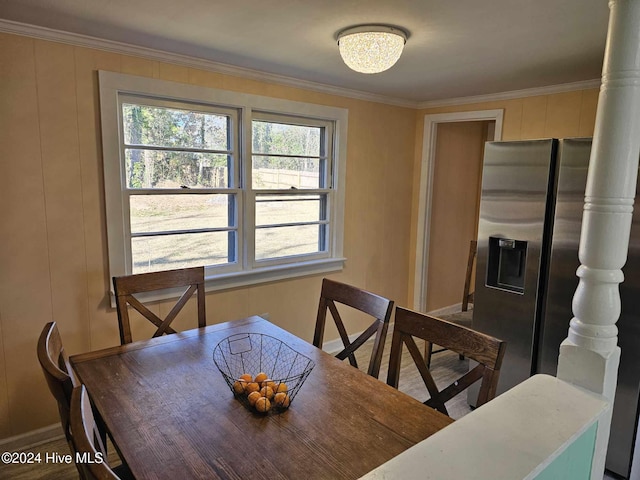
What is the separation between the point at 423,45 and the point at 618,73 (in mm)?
1370

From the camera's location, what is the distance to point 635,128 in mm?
1079

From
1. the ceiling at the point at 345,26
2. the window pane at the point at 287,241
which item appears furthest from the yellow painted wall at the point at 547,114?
the window pane at the point at 287,241

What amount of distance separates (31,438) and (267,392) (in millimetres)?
1838

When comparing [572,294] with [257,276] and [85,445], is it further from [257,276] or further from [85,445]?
[85,445]

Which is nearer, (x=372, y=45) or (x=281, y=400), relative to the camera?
(x=281, y=400)

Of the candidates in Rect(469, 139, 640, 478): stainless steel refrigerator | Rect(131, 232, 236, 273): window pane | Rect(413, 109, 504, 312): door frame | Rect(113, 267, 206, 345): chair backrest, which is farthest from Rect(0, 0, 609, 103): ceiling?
Rect(113, 267, 206, 345): chair backrest

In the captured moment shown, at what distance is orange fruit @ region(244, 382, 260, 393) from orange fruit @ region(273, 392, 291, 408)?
0.08 metres

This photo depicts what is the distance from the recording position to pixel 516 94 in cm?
342

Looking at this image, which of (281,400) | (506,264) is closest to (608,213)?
(281,400)

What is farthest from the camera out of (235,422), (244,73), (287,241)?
(287,241)

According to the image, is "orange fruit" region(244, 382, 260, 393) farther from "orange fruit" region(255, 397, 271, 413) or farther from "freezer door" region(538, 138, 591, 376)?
"freezer door" region(538, 138, 591, 376)

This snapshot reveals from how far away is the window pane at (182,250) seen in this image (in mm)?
2713

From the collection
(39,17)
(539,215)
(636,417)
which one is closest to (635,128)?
(539,215)

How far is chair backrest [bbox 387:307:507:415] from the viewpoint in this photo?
1.49 meters
